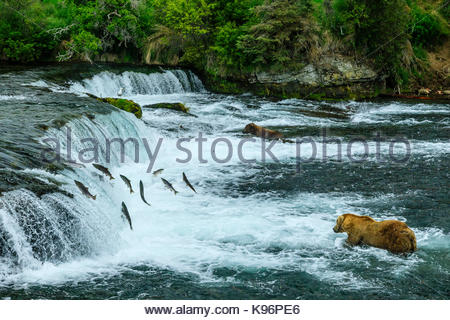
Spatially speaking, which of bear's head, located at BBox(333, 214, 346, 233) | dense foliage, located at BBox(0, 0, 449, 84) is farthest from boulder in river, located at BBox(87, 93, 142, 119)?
bear's head, located at BBox(333, 214, 346, 233)

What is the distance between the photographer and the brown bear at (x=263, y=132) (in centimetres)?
1260

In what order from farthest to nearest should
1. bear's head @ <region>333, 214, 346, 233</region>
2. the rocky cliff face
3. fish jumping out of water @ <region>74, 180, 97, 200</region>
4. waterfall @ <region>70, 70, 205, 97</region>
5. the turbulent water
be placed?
1. the rocky cliff face
2. waterfall @ <region>70, 70, 205, 97</region>
3. fish jumping out of water @ <region>74, 180, 97, 200</region>
4. bear's head @ <region>333, 214, 346, 233</region>
5. the turbulent water

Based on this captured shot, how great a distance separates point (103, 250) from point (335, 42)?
51.7 ft

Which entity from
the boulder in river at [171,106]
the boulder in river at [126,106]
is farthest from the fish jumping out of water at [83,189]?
the boulder in river at [171,106]

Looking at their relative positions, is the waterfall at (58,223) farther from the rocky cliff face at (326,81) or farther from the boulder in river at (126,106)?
the rocky cliff face at (326,81)

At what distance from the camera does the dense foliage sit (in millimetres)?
18891

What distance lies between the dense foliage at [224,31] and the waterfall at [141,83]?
3.77ft

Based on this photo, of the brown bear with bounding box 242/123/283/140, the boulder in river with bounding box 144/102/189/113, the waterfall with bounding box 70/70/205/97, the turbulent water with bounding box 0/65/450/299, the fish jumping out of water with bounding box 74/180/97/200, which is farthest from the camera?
the waterfall with bounding box 70/70/205/97

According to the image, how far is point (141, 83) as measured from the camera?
1927cm

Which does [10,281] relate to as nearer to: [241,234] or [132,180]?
[241,234]

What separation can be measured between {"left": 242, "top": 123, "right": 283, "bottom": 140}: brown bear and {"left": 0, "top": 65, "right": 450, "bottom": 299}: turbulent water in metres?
0.50

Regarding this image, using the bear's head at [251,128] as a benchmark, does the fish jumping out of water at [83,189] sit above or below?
below

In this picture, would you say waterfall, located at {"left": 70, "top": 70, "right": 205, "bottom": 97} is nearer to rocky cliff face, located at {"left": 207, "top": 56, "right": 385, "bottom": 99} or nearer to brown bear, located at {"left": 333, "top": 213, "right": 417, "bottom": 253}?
rocky cliff face, located at {"left": 207, "top": 56, "right": 385, "bottom": 99}

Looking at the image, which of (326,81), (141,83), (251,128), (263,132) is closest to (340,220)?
(263,132)
